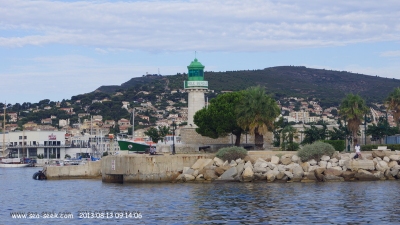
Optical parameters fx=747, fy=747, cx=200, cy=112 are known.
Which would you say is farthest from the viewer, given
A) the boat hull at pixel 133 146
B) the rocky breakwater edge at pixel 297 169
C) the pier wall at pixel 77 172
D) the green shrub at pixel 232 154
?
the boat hull at pixel 133 146

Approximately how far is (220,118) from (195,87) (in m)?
7.75

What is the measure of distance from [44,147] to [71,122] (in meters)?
54.4

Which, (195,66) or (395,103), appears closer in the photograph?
(395,103)

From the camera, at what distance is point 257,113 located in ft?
200

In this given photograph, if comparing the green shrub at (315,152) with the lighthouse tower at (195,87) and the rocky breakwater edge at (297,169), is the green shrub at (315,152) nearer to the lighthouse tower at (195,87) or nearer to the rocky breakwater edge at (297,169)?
the rocky breakwater edge at (297,169)

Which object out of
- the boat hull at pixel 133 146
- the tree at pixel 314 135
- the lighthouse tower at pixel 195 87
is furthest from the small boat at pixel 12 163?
the tree at pixel 314 135

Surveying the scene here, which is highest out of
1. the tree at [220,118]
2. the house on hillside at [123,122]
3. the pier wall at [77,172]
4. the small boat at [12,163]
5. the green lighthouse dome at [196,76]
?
the green lighthouse dome at [196,76]

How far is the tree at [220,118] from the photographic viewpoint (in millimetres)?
65250

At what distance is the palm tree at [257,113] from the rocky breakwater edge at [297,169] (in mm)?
6885

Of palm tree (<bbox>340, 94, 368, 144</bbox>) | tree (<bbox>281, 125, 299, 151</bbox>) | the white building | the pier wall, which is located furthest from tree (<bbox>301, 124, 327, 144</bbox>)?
the white building

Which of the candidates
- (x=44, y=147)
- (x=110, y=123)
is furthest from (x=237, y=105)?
(x=110, y=123)

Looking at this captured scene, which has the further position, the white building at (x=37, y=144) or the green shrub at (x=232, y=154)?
the white building at (x=37, y=144)

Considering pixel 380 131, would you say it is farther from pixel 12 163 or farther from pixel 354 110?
pixel 12 163

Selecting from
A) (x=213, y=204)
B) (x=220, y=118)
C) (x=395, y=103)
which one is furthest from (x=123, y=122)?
(x=213, y=204)
